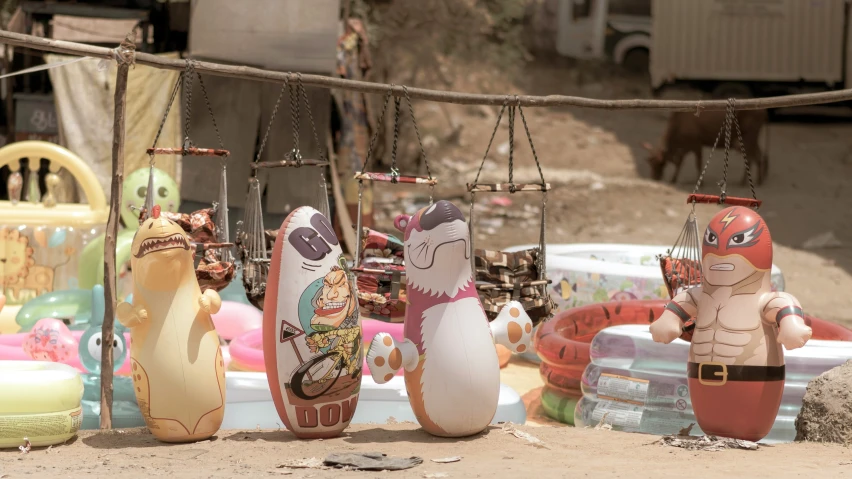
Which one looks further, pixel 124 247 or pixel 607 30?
pixel 607 30

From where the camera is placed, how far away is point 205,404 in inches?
186

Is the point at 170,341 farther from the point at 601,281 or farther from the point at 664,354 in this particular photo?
the point at 601,281

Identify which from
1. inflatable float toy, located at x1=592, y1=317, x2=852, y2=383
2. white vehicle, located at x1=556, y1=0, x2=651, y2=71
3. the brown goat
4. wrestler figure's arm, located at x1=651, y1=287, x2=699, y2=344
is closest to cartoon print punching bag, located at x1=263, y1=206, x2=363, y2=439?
wrestler figure's arm, located at x1=651, y1=287, x2=699, y2=344

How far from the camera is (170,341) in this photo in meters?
4.67

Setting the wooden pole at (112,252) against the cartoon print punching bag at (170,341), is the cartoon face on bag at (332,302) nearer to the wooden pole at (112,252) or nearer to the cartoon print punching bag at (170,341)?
the cartoon print punching bag at (170,341)

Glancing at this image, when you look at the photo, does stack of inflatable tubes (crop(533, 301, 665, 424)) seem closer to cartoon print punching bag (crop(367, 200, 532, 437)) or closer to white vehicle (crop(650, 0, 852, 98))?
cartoon print punching bag (crop(367, 200, 532, 437))

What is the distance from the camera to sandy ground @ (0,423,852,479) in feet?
13.9

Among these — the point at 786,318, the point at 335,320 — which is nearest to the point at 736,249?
the point at 786,318

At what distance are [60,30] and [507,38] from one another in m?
7.73

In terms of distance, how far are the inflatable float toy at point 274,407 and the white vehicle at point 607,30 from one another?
16.4 meters

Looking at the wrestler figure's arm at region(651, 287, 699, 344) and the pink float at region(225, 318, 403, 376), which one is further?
the pink float at region(225, 318, 403, 376)

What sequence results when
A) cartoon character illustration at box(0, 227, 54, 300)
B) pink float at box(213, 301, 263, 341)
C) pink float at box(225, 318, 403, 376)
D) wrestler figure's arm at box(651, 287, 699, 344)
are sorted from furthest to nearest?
cartoon character illustration at box(0, 227, 54, 300), pink float at box(213, 301, 263, 341), pink float at box(225, 318, 403, 376), wrestler figure's arm at box(651, 287, 699, 344)

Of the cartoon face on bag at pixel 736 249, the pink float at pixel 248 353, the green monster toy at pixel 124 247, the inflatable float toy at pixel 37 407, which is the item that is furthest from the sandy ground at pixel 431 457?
the green monster toy at pixel 124 247

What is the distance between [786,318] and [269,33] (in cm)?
781
